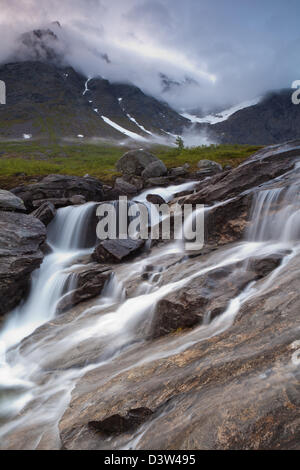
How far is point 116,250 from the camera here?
15.8 metres

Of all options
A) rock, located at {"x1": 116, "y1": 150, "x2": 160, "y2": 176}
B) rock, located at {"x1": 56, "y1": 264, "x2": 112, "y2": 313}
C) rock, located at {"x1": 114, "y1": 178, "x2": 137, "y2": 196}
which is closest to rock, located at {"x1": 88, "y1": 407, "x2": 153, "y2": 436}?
rock, located at {"x1": 56, "y1": 264, "x2": 112, "y2": 313}

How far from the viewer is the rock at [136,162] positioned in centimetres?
4006

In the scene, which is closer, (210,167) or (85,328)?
(85,328)

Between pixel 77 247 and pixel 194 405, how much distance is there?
720 inches

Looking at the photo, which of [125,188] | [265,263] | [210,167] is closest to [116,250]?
[265,263]

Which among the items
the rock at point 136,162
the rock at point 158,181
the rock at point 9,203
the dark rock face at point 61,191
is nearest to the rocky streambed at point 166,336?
the rock at point 9,203

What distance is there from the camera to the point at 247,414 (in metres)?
4.08

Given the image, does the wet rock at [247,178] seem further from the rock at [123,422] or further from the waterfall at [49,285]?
the rock at [123,422]

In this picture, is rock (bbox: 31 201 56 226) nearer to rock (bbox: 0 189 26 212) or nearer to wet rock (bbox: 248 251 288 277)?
rock (bbox: 0 189 26 212)

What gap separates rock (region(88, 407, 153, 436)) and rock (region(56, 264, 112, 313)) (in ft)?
26.6

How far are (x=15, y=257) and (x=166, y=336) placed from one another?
948cm

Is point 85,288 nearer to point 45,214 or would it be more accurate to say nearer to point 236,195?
point 236,195
